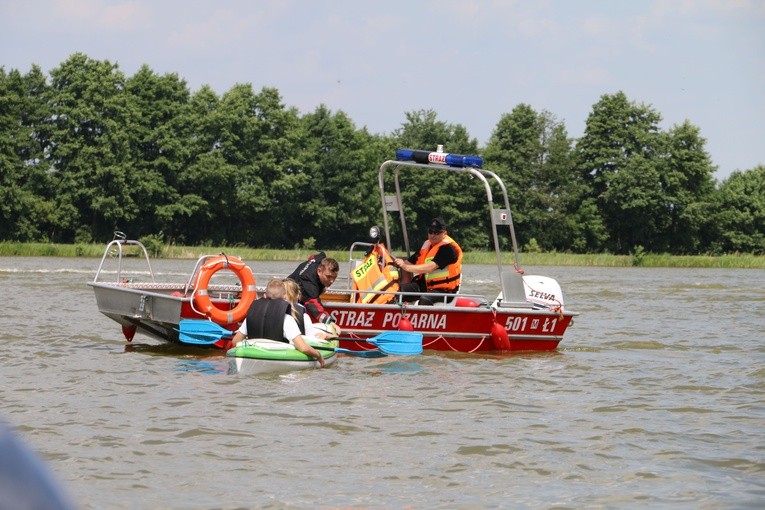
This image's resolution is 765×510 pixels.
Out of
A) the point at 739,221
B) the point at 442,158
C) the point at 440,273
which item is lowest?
the point at 440,273

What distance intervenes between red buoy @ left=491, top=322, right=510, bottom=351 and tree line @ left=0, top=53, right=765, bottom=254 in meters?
49.4

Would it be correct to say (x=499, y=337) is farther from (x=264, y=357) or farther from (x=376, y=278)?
(x=264, y=357)

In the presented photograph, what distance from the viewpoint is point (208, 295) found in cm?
1293

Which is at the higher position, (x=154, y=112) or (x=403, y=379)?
(x=154, y=112)

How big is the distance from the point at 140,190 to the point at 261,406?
2376 inches

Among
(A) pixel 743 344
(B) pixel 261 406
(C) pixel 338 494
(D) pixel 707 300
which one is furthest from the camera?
(D) pixel 707 300

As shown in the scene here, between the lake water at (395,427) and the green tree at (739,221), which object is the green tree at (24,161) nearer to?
→ the green tree at (739,221)

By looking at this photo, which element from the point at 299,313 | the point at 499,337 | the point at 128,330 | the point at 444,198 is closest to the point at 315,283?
the point at 299,313

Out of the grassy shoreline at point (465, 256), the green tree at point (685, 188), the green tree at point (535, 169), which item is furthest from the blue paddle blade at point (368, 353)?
the green tree at point (685, 188)

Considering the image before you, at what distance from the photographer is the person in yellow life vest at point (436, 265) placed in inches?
542

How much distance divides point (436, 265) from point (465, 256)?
4298 cm

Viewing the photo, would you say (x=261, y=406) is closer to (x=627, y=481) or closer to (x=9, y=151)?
(x=627, y=481)

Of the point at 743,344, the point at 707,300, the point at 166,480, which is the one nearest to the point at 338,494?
the point at 166,480

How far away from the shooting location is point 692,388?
39.8ft
